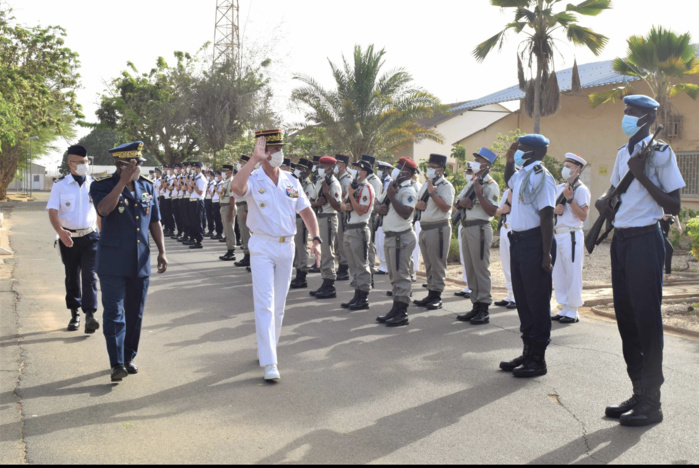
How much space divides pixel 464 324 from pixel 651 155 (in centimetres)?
399

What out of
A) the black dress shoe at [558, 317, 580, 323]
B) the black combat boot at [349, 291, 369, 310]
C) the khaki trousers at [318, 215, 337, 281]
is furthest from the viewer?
the khaki trousers at [318, 215, 337, 281]

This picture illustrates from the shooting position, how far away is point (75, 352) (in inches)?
276

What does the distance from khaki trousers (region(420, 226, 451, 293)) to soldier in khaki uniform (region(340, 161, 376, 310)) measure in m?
0.83

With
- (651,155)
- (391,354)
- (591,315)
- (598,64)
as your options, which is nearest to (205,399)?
(391,354)

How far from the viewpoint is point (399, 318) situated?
830 centimetres

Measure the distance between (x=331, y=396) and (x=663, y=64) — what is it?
1419 cm

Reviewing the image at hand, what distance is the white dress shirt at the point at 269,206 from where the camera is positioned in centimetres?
612

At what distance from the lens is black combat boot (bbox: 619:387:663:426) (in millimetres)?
4762

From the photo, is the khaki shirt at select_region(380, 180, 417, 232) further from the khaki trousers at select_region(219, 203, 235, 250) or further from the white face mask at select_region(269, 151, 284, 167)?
the khaki trousers at select_region(219, 203, 235, 250)

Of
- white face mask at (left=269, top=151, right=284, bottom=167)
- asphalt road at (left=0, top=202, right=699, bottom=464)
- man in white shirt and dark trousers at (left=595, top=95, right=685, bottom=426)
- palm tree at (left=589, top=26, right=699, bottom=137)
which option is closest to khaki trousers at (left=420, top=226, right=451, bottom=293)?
asphalt road at (left=0, top=202, right=699, bottom=464)

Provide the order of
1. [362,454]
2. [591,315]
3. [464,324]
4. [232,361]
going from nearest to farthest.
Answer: [362,454] → [232,361] → [464,324] → [591,315]

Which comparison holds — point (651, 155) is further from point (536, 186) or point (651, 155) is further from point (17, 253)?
point (17, 253)

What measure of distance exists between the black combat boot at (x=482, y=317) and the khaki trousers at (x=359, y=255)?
5.45ft

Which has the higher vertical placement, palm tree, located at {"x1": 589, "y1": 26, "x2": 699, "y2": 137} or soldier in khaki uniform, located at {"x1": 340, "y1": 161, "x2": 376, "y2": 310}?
palm tree, located at {"x1": 589, "y1": 26, "x2": 699, "y2": 137}
